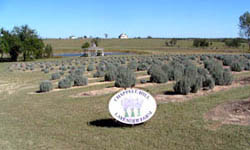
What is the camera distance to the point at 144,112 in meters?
8.02

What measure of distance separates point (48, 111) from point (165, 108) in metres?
4.75

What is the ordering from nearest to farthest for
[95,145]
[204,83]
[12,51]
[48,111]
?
[95,145] < [48,111] < [204,83] < [12,51]

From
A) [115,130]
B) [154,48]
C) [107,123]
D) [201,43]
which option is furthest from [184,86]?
[201,43]

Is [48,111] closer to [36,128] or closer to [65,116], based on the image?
[65,116]

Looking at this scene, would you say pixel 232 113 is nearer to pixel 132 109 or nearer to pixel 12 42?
pixel 132 109

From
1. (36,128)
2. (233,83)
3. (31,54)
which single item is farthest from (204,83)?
(31,54)

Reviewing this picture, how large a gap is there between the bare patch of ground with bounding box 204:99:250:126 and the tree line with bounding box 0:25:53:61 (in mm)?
60267

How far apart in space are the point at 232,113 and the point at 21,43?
61397 mm

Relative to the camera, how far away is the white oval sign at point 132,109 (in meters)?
7.96

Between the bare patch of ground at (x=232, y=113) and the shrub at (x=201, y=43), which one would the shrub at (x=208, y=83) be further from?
the shrub at (x=201, y=43)

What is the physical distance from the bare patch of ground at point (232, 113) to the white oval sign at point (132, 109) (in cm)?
197

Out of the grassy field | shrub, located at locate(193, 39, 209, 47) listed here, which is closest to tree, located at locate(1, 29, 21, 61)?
the grassy field

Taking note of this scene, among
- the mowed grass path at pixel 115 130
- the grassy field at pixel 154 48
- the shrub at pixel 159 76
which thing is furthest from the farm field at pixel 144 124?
the grassy field at pixel 154 48

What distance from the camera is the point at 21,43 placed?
209ft
